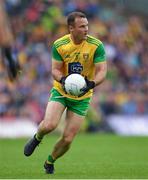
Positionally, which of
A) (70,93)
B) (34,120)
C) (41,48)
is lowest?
(34,120)

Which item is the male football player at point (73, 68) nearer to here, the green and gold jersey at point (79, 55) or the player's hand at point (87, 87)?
the green and gold jersey at point (79, 55)

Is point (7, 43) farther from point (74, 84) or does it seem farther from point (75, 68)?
point (75, 68)

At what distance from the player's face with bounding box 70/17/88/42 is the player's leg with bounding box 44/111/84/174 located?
127cm

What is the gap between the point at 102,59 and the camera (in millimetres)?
12828

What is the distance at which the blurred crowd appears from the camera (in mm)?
24984

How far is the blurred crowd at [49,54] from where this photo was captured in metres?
25.0

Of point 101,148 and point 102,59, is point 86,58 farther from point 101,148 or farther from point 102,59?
point 101,148

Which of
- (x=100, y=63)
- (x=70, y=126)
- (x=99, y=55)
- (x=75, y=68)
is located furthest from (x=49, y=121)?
(x=99, y=55)

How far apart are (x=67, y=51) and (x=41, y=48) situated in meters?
14.0

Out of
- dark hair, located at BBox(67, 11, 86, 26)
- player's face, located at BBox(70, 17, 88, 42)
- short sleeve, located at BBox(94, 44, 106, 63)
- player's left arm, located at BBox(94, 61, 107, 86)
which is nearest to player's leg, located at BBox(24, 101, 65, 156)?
player's left arm, located at BBox(94, 61, 107, 86)

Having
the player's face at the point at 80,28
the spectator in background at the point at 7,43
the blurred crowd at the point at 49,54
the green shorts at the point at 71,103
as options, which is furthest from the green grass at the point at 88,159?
the spectator in background at the point at 7,43

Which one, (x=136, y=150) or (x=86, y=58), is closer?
(x=86, y=58)

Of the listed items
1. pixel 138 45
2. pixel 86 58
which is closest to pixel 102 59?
pixel 86 58

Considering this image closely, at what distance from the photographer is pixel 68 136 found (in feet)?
41.5
